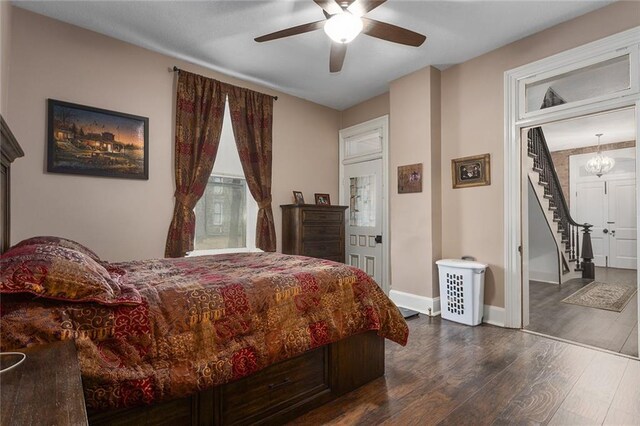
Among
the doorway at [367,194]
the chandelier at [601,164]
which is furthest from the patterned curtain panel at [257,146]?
the chandelier at [601,164]

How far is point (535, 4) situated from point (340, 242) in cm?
333

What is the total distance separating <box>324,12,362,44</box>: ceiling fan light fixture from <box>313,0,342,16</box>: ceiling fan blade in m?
0.11

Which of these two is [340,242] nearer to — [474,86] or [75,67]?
[474,86]

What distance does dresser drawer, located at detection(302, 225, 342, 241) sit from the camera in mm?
4284

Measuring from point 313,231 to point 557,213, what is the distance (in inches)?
180

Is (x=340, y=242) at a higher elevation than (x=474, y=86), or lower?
lower

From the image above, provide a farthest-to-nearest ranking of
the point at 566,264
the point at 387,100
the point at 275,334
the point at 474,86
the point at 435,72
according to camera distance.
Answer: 1. the point at 566,264
2. the point at 387,100
3. the point at 435,72
4. the point at 474,86
5. the point at 275,334

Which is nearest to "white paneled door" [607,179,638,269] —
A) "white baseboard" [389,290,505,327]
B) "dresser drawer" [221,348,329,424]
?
"white baseboard" [389,290,505,327]

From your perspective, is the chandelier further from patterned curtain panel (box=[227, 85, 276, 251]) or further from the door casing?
patterned curtain panel (box=[227, 85, 276, 251])

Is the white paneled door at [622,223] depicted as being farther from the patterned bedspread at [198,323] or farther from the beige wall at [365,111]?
the patterned bedspread at [198,323]

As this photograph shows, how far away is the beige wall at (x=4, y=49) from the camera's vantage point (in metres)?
2.32

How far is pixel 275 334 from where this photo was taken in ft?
5.56

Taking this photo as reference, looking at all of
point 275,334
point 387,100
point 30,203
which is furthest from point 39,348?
point 387,100

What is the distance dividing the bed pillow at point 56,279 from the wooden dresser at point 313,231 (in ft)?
9.63
